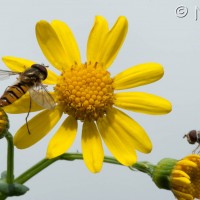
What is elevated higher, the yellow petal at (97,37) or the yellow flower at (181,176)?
the yellow petal at (97,37)

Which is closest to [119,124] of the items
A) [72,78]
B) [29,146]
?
[72,78]

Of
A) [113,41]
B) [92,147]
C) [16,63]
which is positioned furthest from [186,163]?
[16,63]

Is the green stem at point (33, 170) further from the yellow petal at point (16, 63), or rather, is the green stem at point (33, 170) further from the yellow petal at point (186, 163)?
the yellow petal at point (186, 163)

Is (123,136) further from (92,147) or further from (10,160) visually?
(10,160)

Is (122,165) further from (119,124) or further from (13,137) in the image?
(13,137)

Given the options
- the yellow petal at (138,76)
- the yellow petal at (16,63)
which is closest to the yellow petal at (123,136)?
the yellow petal at (138,76)

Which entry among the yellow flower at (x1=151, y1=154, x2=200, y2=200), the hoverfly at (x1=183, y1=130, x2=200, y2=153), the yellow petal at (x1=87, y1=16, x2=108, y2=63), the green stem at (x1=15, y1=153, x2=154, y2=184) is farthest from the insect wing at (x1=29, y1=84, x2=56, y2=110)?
the hoverfly at (x1=183, y1=130, x2=200, y2=153)
